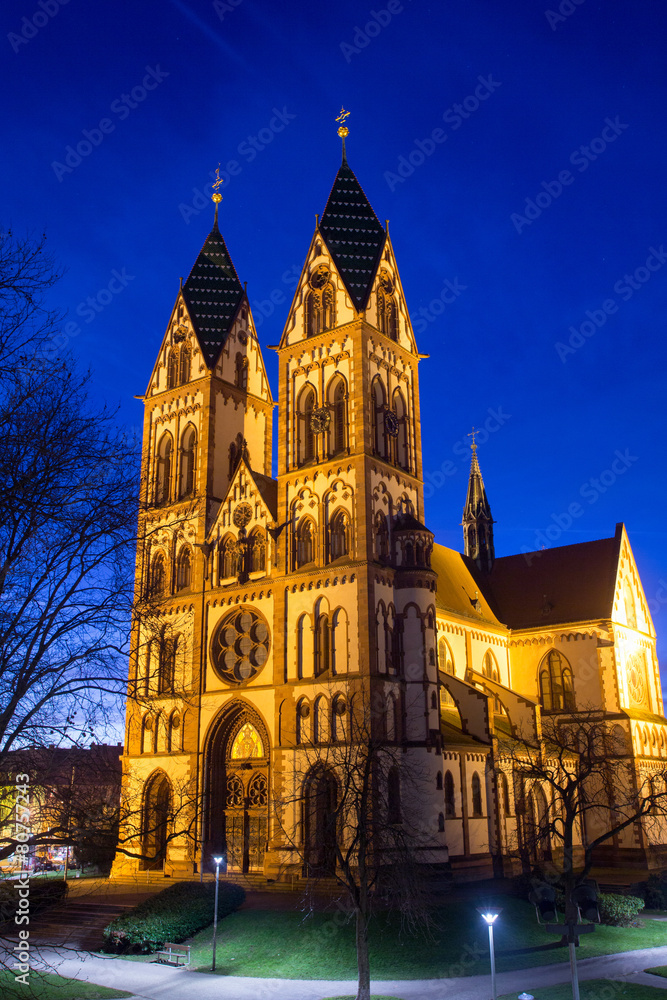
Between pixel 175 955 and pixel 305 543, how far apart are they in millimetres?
17335

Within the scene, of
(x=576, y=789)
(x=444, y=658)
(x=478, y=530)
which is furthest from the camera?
(x=478, y=530)

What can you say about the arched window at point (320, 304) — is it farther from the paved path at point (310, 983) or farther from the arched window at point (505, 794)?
the paved path at point (310, 983)

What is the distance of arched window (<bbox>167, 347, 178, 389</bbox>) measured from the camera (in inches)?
1869

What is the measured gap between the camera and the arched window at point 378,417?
39769 millimetres

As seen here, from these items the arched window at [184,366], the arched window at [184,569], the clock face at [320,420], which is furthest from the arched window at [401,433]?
the arched window at [184,366]

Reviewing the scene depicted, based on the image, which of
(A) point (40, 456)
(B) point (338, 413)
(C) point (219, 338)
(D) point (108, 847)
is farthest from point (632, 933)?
(C) point (219, 338)

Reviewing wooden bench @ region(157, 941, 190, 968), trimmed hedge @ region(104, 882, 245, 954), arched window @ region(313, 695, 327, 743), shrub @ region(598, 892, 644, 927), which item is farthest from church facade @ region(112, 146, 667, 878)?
shrub @ region(598, 892, 644, 927)

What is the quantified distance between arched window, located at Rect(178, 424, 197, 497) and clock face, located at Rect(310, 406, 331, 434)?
7.71 meters

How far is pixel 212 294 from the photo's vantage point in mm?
49500

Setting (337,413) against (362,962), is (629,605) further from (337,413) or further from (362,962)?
(362,962)

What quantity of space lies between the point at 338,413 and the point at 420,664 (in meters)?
11.6

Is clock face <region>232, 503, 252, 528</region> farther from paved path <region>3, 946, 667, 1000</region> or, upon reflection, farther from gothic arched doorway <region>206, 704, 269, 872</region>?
paved path <region>3, 946, 667, 1000</region>

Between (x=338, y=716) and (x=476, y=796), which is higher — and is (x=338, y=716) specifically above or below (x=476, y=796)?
above

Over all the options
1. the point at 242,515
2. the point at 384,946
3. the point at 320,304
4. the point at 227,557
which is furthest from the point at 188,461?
the point at 384,946
